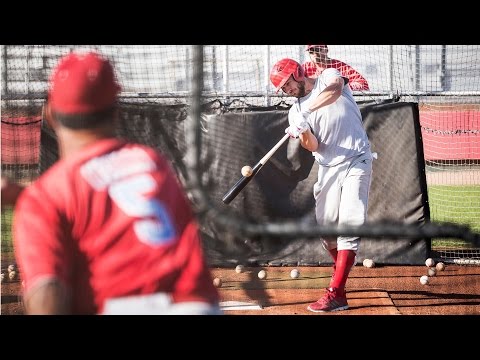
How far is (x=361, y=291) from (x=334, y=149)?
41.1 inches

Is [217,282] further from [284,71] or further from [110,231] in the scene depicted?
[110,231]

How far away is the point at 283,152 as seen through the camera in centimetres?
521

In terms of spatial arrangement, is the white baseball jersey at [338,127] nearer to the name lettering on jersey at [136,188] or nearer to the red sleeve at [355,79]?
the red sleeve at [355,79]

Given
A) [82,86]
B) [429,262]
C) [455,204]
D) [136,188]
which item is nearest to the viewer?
[136,188]

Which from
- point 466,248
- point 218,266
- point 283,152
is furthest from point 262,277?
point 466,248

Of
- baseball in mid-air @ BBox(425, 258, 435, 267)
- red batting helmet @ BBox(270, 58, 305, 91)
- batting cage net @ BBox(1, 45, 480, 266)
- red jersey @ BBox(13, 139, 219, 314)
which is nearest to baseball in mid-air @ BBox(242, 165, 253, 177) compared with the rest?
batting cage net @ BBox(1, 45, 480, 266)

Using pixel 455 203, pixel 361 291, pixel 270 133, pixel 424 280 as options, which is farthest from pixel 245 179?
pixel 455 203

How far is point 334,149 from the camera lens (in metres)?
A: 4.41

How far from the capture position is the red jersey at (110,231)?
1.86m

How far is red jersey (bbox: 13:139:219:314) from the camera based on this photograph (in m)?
1.86

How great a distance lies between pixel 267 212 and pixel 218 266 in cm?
58

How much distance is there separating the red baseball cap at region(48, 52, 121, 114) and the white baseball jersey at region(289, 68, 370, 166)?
222 centimetres

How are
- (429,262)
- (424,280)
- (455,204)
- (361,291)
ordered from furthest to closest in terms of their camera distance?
(455,204) < (429,262) < (424,280) < (361,291)

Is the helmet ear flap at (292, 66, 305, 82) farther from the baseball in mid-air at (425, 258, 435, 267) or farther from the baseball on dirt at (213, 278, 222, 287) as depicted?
the baseball in mid-air at (425, 258, 435, 267)
